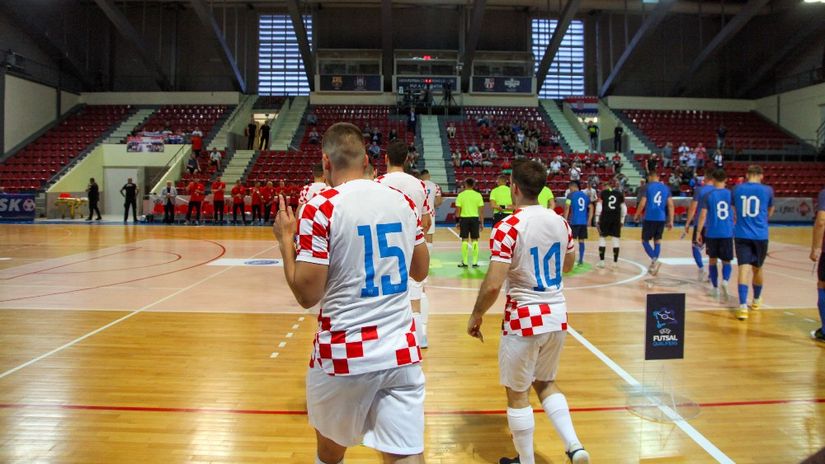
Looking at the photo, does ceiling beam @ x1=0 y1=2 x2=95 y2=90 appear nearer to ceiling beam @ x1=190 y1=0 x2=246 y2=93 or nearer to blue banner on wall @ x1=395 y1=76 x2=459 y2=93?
ceiling beam @ x1=190 y1=0 x2=246 y2=93

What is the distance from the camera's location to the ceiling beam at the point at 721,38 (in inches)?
1014

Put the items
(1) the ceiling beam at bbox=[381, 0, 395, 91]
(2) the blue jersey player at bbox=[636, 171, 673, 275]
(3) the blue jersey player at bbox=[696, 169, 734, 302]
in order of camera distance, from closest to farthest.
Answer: (3) the blue jersey player at bbox=[696, 169, 734, 302]
(2) the blue jersey player at bbox=[636, 171, 673, 275]
(1) the ceiling beam at bbox=[381, 0, 395, 91]

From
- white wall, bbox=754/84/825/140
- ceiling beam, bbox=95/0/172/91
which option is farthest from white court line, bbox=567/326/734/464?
white wall, bbox=754/84/825/140

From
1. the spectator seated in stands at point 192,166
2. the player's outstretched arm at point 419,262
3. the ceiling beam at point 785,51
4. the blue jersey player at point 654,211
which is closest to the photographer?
the player's outstretched arm at point 419,262

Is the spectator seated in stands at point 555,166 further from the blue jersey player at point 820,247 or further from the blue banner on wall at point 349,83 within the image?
the blue jersey player at point 820,247

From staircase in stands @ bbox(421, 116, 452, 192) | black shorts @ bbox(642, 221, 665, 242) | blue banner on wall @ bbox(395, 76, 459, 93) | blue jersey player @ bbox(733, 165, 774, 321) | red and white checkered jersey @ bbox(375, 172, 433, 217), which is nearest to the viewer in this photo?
red and white checkered jersey @ bbox(375, 172, 433, 217)

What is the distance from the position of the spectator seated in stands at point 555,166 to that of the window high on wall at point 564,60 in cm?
1125

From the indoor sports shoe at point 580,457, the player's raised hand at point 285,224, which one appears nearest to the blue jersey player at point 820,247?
the indoor sports shoe at point 580,457

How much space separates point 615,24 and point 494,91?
29.4 feet

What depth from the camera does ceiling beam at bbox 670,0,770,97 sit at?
25.8 metres

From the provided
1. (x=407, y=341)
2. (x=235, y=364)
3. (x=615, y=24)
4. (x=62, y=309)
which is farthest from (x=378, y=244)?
(x=615, y=24)

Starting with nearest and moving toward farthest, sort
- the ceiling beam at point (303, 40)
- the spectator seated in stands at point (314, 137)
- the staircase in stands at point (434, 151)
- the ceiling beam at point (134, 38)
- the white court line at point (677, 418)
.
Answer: the white court line at point (677, 418) → the staircase in stands at point (434, 151) → the ceiling beam at point (134, 38) → the ceiling beam at point (303, 40) → the spectator seated in stands at point (314, 137)

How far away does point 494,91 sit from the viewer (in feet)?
104

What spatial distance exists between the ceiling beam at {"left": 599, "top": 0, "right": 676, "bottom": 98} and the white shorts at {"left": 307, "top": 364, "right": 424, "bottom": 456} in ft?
91.0
